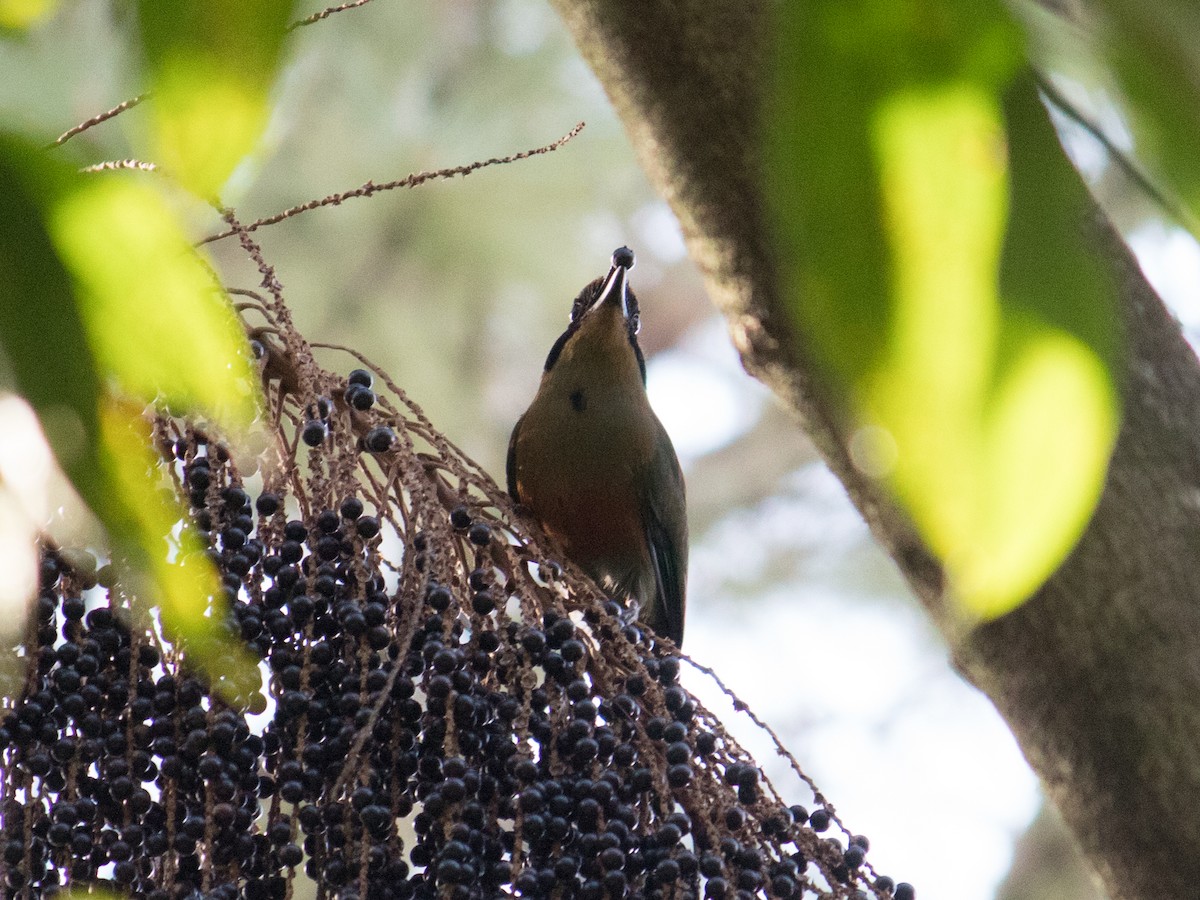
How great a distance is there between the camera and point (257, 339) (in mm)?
1580

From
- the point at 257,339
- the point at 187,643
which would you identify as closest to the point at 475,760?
the point at 187,643

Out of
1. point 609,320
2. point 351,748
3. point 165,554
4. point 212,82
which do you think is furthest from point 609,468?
point 212,82

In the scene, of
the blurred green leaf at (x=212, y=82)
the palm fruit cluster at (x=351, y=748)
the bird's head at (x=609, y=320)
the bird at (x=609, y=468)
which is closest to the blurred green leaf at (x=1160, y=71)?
the blurred green leaf at (x=212, y=82)

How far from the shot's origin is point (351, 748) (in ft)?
3.98

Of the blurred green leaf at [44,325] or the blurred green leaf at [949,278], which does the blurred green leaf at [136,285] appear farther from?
the blurred green leaf at [949,278]

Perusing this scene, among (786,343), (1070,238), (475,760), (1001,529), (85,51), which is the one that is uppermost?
(85,51)

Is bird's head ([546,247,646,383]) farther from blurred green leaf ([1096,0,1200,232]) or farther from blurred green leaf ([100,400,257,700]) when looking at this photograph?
blurred green leaf ([1096,0,1200,232])

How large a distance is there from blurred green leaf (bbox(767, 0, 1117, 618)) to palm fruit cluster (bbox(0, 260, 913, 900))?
69cm

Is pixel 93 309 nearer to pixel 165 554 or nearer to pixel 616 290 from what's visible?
pixel 165 554

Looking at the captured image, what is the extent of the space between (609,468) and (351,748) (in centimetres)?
169

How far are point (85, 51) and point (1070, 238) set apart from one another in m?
5.87

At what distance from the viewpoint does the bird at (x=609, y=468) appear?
2820mm

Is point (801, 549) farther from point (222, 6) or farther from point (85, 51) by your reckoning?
point (222, 6)

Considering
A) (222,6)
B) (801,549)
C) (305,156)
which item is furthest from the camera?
(801,549)
